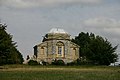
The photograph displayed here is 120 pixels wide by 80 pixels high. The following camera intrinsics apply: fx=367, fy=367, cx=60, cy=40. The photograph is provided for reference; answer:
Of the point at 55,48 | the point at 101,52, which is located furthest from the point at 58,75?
the point at 55,48

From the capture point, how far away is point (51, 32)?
108 m

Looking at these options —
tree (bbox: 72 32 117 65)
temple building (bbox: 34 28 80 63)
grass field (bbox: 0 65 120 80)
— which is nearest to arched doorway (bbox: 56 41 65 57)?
temple building (bbox: 34 28 80 63)

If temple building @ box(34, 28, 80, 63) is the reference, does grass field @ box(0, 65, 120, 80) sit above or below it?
below

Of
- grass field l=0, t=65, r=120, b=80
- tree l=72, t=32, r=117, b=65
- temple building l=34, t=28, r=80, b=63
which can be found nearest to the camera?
grass field l=0, t=65, r=120, b=80

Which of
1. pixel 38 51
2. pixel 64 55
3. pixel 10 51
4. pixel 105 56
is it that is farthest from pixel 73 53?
pixel 10 51

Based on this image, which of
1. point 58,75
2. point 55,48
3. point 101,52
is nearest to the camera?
point 58,75

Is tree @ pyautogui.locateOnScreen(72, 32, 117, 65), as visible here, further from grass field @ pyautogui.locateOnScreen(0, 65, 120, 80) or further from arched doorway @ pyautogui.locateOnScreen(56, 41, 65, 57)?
grass field @ pyautogui.locateOnScreen(0, 65, 120, 80)

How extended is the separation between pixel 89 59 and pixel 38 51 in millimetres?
16246

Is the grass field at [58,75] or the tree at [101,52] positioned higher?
the tree at [101,52]

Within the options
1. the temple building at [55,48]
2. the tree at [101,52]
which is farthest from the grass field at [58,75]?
the temple building at [55,48]

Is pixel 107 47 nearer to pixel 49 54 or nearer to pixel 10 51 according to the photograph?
pixel 49 54

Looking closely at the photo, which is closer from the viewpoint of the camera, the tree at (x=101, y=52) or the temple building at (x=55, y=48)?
the tree at (x=101, y=52)

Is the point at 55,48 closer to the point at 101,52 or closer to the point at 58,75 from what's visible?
the point at 101,52

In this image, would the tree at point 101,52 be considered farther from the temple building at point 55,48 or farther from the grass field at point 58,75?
the grass field at point 58,75
